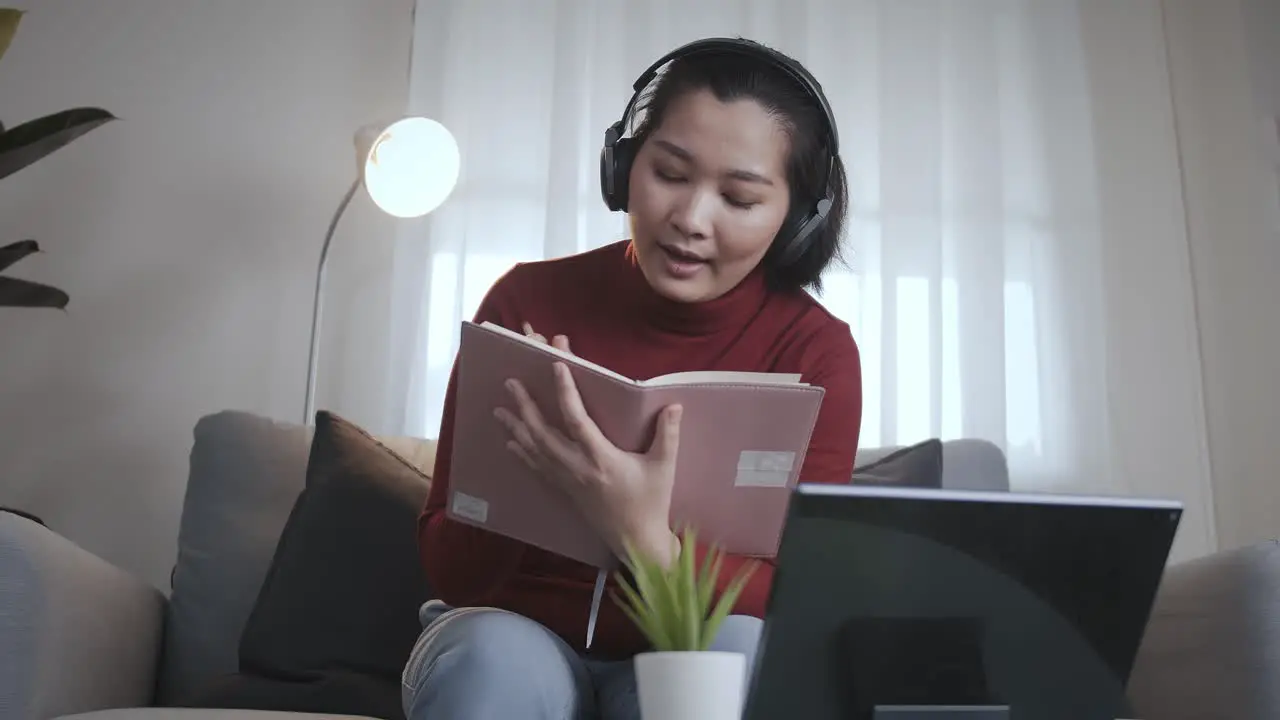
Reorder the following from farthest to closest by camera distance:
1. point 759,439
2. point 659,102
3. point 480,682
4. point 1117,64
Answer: point 1117,64, point 659,102, point 759,439, point 480,682

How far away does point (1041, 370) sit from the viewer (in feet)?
8.59

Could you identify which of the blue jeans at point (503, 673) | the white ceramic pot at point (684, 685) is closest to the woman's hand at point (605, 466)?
the blue jeans at point (503, 673)

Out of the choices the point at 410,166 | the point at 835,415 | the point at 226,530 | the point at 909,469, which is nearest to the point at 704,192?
the point at 835,415

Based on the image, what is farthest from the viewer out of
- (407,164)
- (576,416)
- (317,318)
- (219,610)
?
(317,318)

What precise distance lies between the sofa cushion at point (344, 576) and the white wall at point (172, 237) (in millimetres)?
826

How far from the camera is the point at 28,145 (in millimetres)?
2094

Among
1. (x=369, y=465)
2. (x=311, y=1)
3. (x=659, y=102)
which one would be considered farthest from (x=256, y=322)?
(x=659, y=102)

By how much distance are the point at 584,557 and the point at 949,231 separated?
1.83 meters

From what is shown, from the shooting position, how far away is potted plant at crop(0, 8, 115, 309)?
6.82 feet

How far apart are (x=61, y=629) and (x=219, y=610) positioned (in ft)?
1.21

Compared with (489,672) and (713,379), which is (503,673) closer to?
(489,672)

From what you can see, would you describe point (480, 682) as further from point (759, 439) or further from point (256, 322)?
point (256, 322)

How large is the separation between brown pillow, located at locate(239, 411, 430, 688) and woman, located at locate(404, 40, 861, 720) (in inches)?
15.3

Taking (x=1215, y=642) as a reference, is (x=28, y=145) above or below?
above
